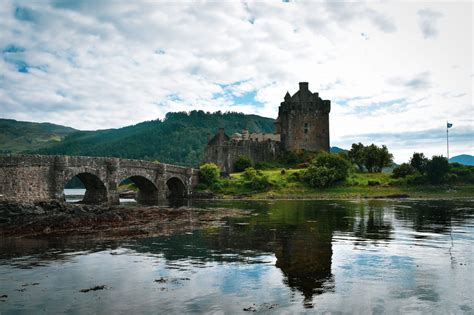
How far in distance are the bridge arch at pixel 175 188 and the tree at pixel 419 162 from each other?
44731mm

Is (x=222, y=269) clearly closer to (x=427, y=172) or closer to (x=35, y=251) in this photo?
(x=35, y=251)

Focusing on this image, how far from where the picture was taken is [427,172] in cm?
7825

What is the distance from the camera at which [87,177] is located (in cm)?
5453

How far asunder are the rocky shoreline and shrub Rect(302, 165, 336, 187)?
153 feet

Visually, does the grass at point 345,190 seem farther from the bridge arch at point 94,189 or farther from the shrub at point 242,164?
the bridge arch at point 94,189

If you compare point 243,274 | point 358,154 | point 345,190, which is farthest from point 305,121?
point 243,274

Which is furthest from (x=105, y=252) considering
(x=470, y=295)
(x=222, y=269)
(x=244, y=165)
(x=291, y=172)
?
(x=244, y=165)

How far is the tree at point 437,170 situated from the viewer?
77125mm

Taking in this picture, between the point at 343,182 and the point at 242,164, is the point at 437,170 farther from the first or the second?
the point at 242,164

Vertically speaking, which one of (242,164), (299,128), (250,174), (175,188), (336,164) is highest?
(299,128)

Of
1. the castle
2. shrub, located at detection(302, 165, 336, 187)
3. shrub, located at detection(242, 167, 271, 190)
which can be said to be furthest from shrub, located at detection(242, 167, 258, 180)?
the castle

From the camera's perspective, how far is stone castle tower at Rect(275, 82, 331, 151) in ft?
355

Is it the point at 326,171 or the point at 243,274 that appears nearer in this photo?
the point at 243,274

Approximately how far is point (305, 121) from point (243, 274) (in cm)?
9581
